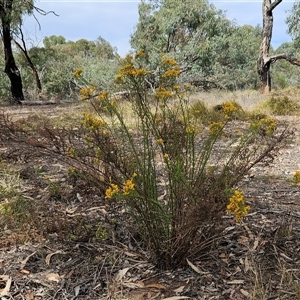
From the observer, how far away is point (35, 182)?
10.6 ft

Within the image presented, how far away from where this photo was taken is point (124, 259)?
2049 millimetres

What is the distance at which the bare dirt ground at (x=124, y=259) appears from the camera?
5.90 feet

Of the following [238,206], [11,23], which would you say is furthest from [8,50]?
[238,206]

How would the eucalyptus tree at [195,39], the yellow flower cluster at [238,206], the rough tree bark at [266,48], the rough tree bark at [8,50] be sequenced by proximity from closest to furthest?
the yellow flower cluster at [238,206]
the rough tree bark at [8,50]
the rough tree bark at [266,48]
the eucalyptus tree at [195,39]

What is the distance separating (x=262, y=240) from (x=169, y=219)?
2.13 feet

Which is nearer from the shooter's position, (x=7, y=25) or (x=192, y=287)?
(x=192, y=287)

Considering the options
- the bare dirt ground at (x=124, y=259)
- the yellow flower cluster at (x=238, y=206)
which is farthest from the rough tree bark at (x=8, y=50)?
the yellow flower cluster at (x=238, y=206)

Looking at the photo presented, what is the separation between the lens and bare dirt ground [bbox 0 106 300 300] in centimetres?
180

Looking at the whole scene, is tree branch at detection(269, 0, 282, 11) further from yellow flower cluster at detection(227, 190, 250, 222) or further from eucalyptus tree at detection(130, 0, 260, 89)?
yellow flower cluster at detection(227, 190, 250, 222)

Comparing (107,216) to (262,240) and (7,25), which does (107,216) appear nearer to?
(262,240)

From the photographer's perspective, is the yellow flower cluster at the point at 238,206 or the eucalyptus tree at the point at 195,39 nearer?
the yellow flower cluster at the point at 238,206

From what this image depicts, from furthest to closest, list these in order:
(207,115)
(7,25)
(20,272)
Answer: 1. (7,25)
2. (207,115)
3. (20,272)

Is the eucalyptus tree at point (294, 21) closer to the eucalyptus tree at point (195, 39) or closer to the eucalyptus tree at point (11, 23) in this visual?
the eucalyptus tree at point (195, 39)

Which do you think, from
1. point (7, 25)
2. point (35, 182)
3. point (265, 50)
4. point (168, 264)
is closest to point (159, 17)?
→ point (265, 50)
